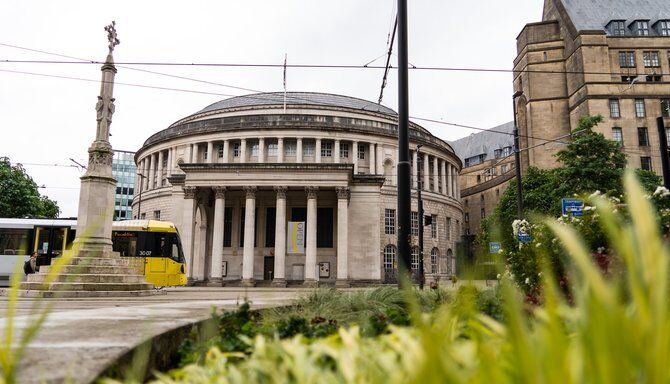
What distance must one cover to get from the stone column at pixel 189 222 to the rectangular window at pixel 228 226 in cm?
618

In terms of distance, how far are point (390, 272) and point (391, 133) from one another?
17.2 m

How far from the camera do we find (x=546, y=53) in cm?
6825

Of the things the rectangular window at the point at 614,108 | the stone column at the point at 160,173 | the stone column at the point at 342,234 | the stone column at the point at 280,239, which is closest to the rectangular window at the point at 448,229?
the stone column at the point at 342,234

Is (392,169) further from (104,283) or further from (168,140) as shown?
(104,283)

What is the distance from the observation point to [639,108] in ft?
204

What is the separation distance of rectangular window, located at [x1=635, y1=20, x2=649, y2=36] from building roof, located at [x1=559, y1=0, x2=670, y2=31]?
6.79 ft

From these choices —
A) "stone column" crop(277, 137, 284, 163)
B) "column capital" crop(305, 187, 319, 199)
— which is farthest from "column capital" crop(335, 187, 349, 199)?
"stone column" crop(277, 137, 284, 163)

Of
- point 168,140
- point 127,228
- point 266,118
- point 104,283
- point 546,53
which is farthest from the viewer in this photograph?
point 546,53

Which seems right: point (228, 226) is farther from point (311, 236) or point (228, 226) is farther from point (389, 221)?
point (389, 221)

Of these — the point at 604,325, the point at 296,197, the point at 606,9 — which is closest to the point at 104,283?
the point at 604,325

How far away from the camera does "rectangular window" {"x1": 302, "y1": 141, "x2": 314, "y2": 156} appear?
5397cm

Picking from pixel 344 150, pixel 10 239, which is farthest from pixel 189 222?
pixel 344 150

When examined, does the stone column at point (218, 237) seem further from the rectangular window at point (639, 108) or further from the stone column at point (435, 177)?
the rectangular window at point (639, 108)

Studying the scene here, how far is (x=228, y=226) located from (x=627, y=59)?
59996mm
